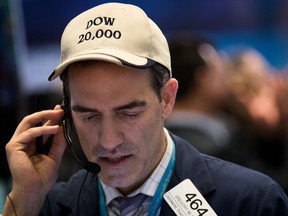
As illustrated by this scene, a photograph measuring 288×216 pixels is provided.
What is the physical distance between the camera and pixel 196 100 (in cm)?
460

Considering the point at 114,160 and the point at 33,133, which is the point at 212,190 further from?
the point at 33,133

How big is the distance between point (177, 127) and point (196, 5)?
12.3ft

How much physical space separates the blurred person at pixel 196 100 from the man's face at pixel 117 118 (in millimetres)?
1585

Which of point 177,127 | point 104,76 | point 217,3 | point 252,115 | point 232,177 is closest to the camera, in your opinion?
point 104,76

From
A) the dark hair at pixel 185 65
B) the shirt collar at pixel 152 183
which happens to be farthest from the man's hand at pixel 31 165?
the dark hair at pixel 185 65

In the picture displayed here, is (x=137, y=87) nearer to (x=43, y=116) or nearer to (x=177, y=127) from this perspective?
(x=43, y=116)

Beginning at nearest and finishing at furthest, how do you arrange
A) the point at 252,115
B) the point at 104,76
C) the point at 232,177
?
the point at 104,76, the point at 232,177, the point at 252,115

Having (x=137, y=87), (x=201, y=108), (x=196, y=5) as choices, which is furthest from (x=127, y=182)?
(x=196, y=5)

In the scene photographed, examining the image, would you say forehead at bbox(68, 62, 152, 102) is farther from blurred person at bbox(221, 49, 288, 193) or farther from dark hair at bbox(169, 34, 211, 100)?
dark hair at bbox(169, 34, 211, 100)

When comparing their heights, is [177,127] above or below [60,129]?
below

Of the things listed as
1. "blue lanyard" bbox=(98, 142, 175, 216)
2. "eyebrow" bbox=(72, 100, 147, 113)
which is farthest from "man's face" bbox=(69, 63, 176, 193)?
"blue lanyard" bbox=(98, 142, 175, 216)

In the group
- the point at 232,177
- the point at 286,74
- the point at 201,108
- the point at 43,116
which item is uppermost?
the point at 43,116

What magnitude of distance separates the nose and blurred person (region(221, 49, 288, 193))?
1.70 meters

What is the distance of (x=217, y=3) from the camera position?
308 inches
